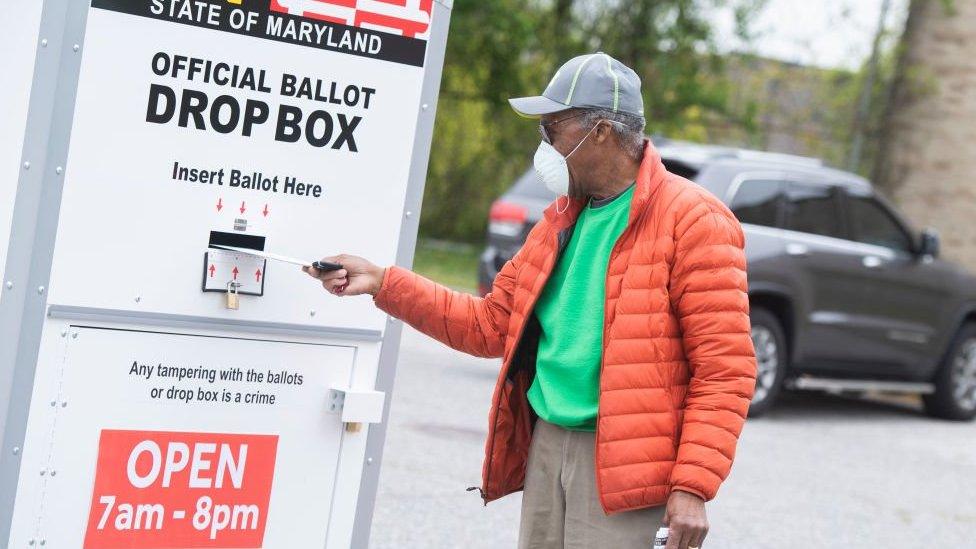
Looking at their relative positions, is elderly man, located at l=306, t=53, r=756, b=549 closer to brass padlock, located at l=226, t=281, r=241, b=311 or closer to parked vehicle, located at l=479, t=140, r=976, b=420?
brass padlock, located at l=226, t=281, r=241, b=311

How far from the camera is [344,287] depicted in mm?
3389

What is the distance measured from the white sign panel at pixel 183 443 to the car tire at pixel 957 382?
9.59 metres

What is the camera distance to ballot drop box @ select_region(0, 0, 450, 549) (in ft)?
10.2

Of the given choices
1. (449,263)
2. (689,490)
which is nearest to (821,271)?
(689,490)

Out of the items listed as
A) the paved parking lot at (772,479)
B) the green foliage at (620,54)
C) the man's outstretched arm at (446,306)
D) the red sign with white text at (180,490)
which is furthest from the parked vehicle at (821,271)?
the green foliage at (620,54)

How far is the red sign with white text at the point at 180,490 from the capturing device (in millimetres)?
3295

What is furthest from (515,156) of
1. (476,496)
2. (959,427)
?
(476,496)

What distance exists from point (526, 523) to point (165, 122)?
1319mm

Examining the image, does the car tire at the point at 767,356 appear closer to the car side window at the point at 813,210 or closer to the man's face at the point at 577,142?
the car side window at the point at 813,210

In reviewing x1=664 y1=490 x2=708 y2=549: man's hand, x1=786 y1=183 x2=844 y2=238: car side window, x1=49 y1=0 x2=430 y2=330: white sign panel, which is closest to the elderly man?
x1=664 y1=490 x2=708 y2=549: man's hand

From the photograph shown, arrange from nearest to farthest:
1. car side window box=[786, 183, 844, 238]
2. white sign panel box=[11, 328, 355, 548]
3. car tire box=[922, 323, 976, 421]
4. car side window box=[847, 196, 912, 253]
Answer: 1. white sign panel box=[11, 328, 355, 548]
2. car side window box=[786, 183, 844, 238]
3. car side window box=[847, 196, 912, 253]
4. car tire box=[922, 323, 976, 421]

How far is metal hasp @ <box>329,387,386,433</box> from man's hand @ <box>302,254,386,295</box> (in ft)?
0.86

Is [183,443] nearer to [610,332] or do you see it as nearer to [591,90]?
[610,332]

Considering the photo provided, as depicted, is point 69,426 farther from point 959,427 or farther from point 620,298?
point 959,427
